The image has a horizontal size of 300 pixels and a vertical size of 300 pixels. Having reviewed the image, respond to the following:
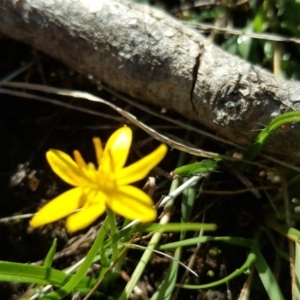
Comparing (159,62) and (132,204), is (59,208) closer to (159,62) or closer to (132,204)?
(132,204)

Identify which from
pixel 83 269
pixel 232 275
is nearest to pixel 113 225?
pixel 83 269

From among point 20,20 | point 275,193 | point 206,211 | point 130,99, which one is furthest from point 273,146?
point 20,20

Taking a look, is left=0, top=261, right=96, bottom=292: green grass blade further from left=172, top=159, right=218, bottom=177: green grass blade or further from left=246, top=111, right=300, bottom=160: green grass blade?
left=246, top=111, right=300, bottom=160: green grass blade

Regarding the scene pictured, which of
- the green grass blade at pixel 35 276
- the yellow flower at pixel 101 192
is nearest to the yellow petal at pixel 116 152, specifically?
the yellow flower at pixel 101 192

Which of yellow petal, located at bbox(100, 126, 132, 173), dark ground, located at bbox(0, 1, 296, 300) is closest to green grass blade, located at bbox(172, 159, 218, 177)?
dark ground, located at bbox(0, 1, 296, 300)

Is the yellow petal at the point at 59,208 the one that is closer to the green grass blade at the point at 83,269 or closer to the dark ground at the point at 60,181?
the green grass blade at the point at 83,269
